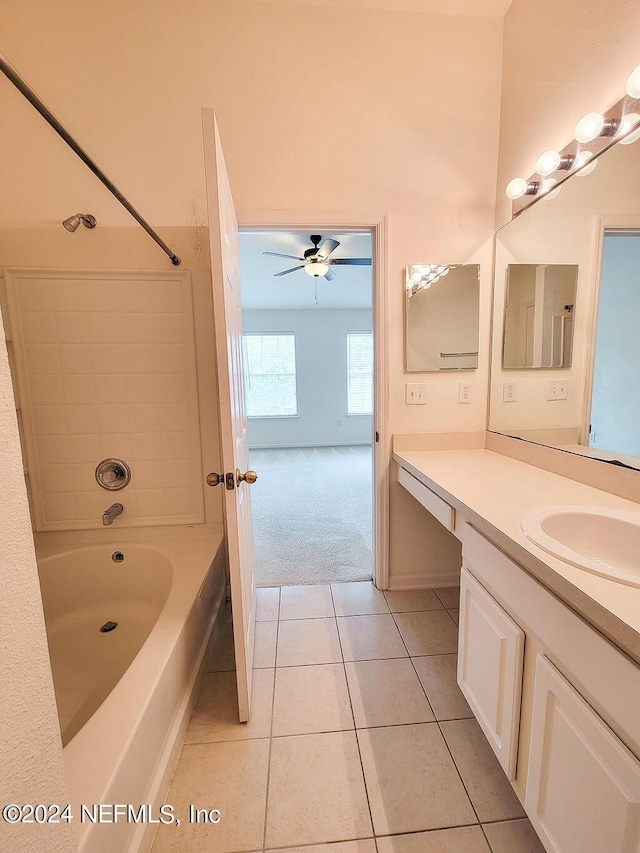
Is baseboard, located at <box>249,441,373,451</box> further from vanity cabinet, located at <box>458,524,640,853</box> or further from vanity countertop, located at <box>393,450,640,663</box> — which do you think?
vanity cabinet, located at <box>458,524,640,853</box>

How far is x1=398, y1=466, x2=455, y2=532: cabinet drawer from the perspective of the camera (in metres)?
1.26

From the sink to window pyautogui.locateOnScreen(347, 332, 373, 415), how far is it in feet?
17.2

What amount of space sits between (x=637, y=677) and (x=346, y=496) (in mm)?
3129

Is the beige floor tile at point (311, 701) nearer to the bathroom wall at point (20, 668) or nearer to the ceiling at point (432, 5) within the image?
the bathroom wall at point (20, 668)

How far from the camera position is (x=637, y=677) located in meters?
0.55

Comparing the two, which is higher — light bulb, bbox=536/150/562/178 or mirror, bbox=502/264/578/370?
light bulb, bbox=536/150/562/178

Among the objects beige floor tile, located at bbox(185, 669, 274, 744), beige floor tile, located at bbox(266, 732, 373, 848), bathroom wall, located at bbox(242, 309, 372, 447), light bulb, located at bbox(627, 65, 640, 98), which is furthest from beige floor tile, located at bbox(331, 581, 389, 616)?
bathroom wall, located at bbox(242, 309, 372, 447)

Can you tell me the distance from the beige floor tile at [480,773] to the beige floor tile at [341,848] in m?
0.34

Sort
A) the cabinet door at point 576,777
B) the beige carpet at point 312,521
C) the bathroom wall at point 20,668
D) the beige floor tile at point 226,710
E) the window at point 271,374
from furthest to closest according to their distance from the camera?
1. the window at point 271,374
2. the beige carpet at point 312,521
3. the beige floor tile at point 226,710
4. the cabinet door at point 576,777
5. the bathroom wall at point 20,668

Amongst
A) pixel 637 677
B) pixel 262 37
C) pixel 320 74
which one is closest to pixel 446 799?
pixel 637 677

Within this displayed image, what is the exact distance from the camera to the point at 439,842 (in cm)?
91

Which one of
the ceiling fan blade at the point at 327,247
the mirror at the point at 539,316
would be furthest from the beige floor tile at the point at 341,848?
the ceiling fan blade at the point at 327,247

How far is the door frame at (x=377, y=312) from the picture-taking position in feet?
5.41

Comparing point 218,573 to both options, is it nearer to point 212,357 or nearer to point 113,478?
point 113,478
